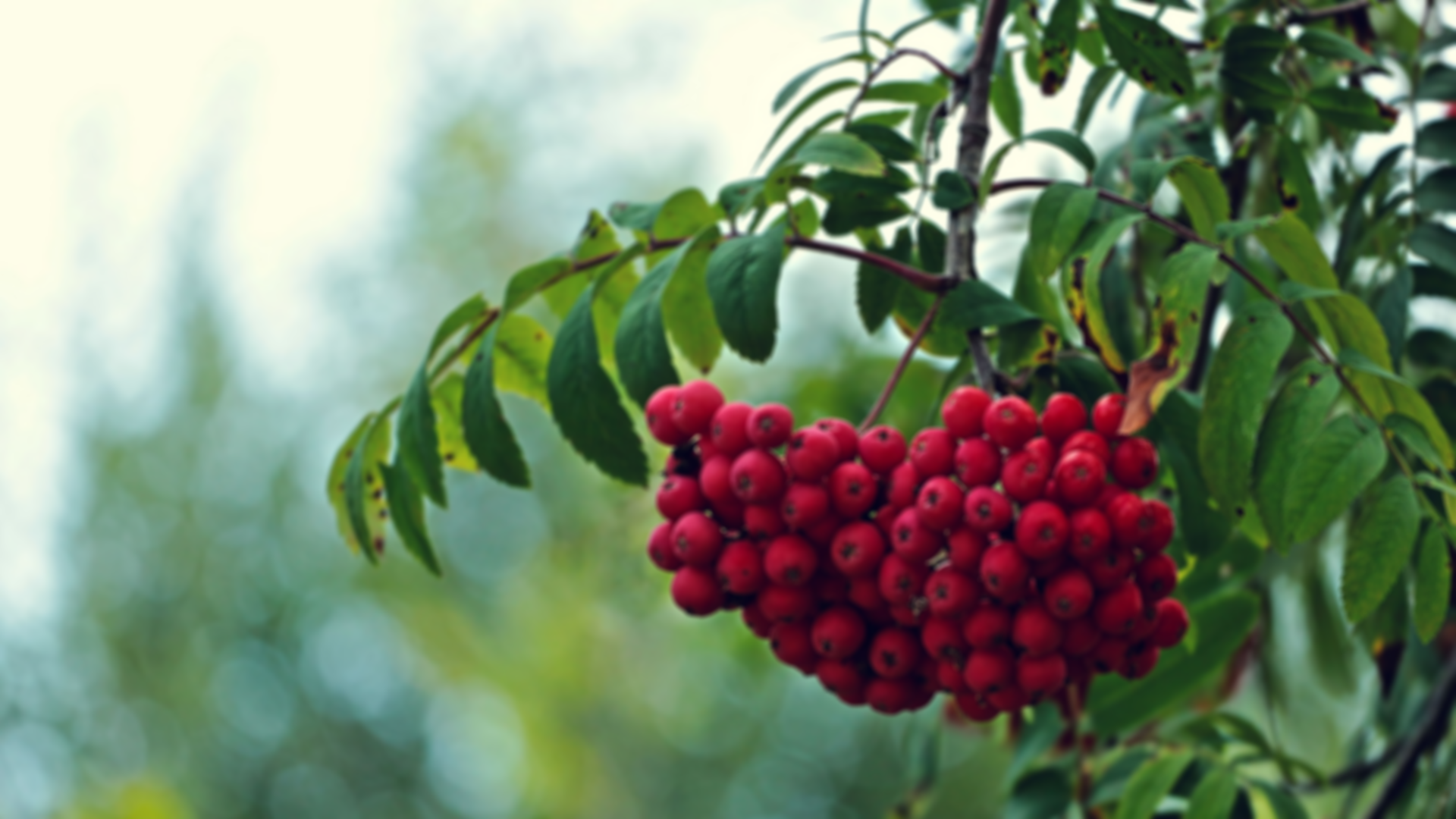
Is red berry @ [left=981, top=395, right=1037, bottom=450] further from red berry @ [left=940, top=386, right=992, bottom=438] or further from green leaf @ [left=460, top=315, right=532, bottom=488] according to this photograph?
green leaf @ [left=460, top=315, right=532, bottom=488]

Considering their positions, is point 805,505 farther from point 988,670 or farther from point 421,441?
point 421,441

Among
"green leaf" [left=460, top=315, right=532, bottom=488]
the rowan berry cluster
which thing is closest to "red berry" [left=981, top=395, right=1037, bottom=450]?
the rowan berry cluster

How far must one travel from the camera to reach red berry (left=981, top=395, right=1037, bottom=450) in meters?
0.64

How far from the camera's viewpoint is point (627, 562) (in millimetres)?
1896

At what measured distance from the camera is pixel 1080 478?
626 millimetres

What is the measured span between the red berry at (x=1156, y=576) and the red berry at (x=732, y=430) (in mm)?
244

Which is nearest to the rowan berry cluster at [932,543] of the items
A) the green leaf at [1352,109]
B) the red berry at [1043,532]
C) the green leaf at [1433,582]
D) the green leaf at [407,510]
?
the red berry at [1043,532]

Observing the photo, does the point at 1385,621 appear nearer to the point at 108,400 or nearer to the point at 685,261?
the point at 685,261

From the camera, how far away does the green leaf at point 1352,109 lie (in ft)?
3.00

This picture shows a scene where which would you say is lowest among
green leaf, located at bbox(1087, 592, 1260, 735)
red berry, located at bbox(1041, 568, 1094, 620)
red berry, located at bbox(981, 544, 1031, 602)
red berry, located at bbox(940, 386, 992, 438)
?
green leaf, located at bbox(1087, 592, 1260, 735)

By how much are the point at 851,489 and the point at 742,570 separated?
81 millimetres

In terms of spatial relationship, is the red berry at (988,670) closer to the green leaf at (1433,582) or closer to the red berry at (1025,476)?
the red berry at (1025,476)

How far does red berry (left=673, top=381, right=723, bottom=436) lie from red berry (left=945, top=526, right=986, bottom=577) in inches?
6.6

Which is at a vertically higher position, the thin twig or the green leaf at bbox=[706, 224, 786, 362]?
the green leaf at bbox=[706, 224, 786, 362]
